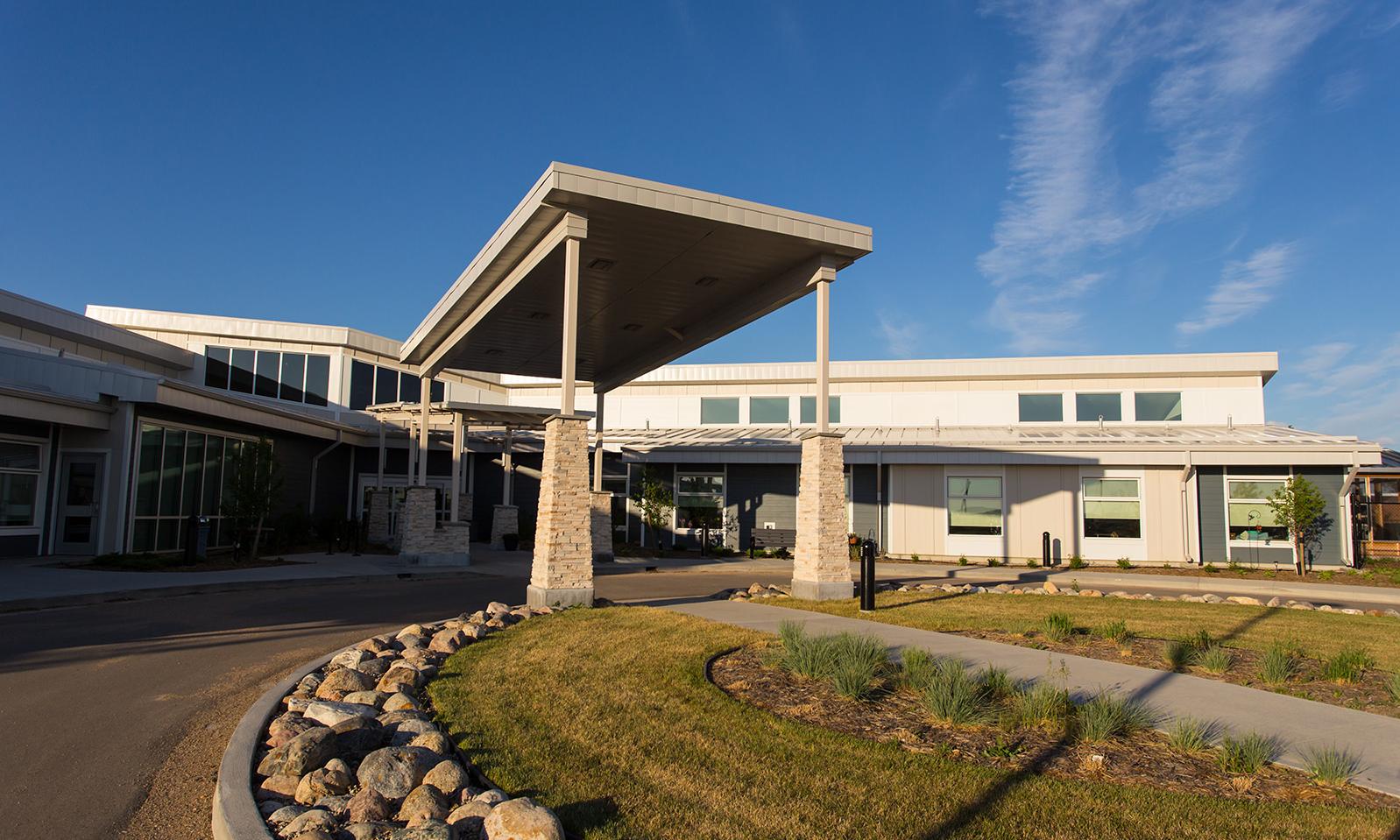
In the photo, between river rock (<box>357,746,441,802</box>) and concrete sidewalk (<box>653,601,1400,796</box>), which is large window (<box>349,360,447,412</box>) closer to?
concrete sidewalk (<box>653,601,1400,796</box>)

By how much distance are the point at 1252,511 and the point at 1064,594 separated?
10597 mm

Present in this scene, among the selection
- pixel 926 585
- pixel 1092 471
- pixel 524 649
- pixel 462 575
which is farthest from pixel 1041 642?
pixel 1092 471

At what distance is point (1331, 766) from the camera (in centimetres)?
479

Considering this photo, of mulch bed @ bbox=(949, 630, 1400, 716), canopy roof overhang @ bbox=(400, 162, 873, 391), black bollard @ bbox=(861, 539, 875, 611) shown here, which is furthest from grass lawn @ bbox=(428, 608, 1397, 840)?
canopy roof overhang @ bbox=(400, 162, 873, 391)

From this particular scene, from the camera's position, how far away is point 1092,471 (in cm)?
2323

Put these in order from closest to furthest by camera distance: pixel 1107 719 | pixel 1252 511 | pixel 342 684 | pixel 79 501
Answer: pixel 1107 719
pixel 342 684
pixel 79 501
pixel 1252 511

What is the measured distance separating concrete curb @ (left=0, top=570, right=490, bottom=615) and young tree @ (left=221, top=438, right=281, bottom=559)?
4.79m

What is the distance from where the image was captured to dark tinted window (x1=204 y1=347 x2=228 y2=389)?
27969 mm

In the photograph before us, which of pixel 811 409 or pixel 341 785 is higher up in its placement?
pixel 811 409

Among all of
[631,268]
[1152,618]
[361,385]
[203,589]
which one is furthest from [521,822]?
[361,385]

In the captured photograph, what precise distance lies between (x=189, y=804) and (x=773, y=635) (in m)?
5.97

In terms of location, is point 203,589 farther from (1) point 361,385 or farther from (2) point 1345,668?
(1) point 361,385

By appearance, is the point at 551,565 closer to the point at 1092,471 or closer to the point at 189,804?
the point at 189,804

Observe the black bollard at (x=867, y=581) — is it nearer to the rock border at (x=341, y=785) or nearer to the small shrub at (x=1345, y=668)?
the small shrub at (x=1345, y=668)
